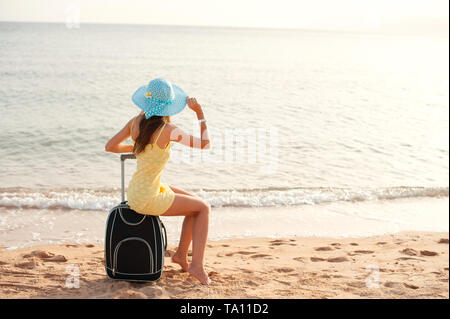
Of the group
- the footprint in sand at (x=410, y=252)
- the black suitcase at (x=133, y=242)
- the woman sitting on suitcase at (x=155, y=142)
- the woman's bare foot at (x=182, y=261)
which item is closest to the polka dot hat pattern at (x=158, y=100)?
the woman sitting on suitcase at (x=155, y=142)

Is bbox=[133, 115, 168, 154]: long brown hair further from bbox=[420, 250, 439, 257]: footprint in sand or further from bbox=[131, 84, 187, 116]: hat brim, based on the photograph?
bbox=[420, 250, 439, 257]: footprint in sand

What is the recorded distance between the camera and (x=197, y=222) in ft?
9.71

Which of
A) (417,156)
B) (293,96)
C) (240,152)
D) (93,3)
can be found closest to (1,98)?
(240,152)

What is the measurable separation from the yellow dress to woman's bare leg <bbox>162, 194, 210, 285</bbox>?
0.13 metres

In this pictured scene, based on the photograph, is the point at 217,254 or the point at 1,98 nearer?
the point at 217,254

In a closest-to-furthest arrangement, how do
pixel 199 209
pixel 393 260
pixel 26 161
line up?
pixel 199 209
pixel 393 260
pixel 26 161

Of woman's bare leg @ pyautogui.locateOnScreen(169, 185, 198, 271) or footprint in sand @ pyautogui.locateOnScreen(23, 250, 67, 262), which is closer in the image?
woman's bare leg @ pyautogui.locateOnScreen(169, 185, 198, 271)

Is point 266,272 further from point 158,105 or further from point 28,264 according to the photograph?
point 28,264

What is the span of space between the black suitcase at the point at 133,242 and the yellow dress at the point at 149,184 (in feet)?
0.24

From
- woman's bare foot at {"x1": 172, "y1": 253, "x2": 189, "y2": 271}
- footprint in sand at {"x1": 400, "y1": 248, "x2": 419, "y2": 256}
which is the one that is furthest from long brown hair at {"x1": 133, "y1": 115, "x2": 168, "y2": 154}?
footprint in sand at {"x1": 400, "y1": 248, "x2": 419, "y2": 256}

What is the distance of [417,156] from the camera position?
8.93m

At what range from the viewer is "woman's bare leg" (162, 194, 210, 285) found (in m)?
2.91
